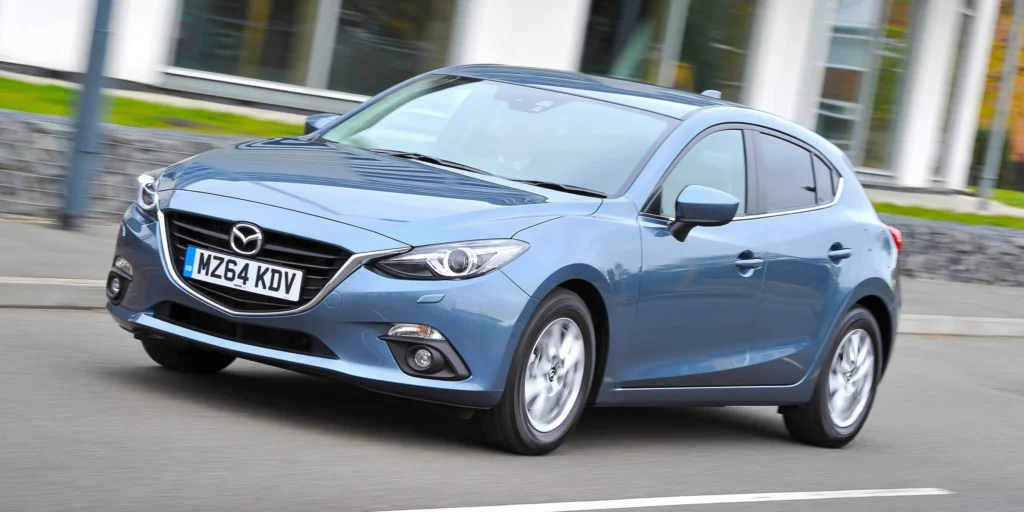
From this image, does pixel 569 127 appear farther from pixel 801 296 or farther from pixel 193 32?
pixel 193 32

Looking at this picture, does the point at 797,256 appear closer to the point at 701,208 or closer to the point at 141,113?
the point at 701,208

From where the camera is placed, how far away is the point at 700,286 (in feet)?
22.1

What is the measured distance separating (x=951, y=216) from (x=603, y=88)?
54.4 ft

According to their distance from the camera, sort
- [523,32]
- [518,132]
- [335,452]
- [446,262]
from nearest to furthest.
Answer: [446,262] < [335,452] < [518,132] < [523,32]

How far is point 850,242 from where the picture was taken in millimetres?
7934

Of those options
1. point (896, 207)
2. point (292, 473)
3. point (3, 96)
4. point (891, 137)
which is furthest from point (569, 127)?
point (891, 137)

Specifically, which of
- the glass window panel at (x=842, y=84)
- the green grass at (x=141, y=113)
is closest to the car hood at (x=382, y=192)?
the green grass at (x=141, y=113)

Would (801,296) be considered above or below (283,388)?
above

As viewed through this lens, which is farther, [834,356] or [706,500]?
[834,356]

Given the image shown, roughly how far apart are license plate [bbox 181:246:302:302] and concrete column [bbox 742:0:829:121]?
17591 millimetres

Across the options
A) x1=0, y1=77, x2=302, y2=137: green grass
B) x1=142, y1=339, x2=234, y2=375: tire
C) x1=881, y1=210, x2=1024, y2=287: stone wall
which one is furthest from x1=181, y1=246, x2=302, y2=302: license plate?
x1=881, y1=210, x2=1024, y2=287: stone wall

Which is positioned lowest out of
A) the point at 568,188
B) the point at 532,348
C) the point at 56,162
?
the point at 532,348

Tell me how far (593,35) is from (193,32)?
553 cm

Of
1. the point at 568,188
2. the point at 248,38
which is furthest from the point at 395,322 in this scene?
the point at 248,38
